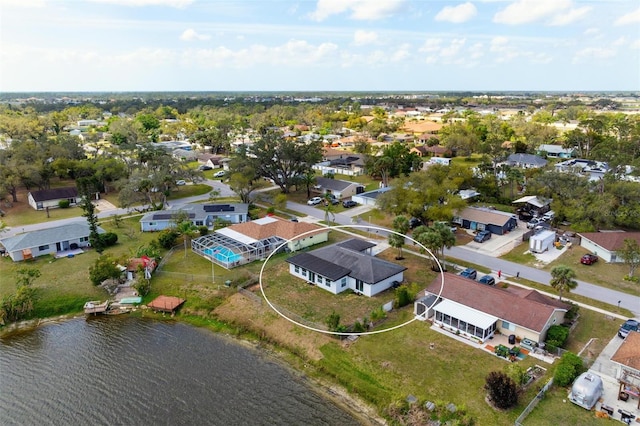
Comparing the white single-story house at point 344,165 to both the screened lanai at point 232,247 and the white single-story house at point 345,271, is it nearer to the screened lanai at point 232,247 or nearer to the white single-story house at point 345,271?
the screened lanai at point 232,247

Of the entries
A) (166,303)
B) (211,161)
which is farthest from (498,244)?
(211,161)

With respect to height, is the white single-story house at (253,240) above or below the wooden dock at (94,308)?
above

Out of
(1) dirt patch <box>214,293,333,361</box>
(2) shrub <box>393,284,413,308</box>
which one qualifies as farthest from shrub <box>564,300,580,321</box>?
(1) dirt patch <box>214,293,333,361</box>

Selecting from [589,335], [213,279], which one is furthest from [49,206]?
[589,335]

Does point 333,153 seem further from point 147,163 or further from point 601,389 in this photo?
point 601,389

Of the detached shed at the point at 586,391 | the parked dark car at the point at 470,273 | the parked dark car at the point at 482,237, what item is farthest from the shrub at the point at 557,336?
the parked dark car at the point at 482,237

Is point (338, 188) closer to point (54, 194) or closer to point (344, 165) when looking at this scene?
point (344, 165)
